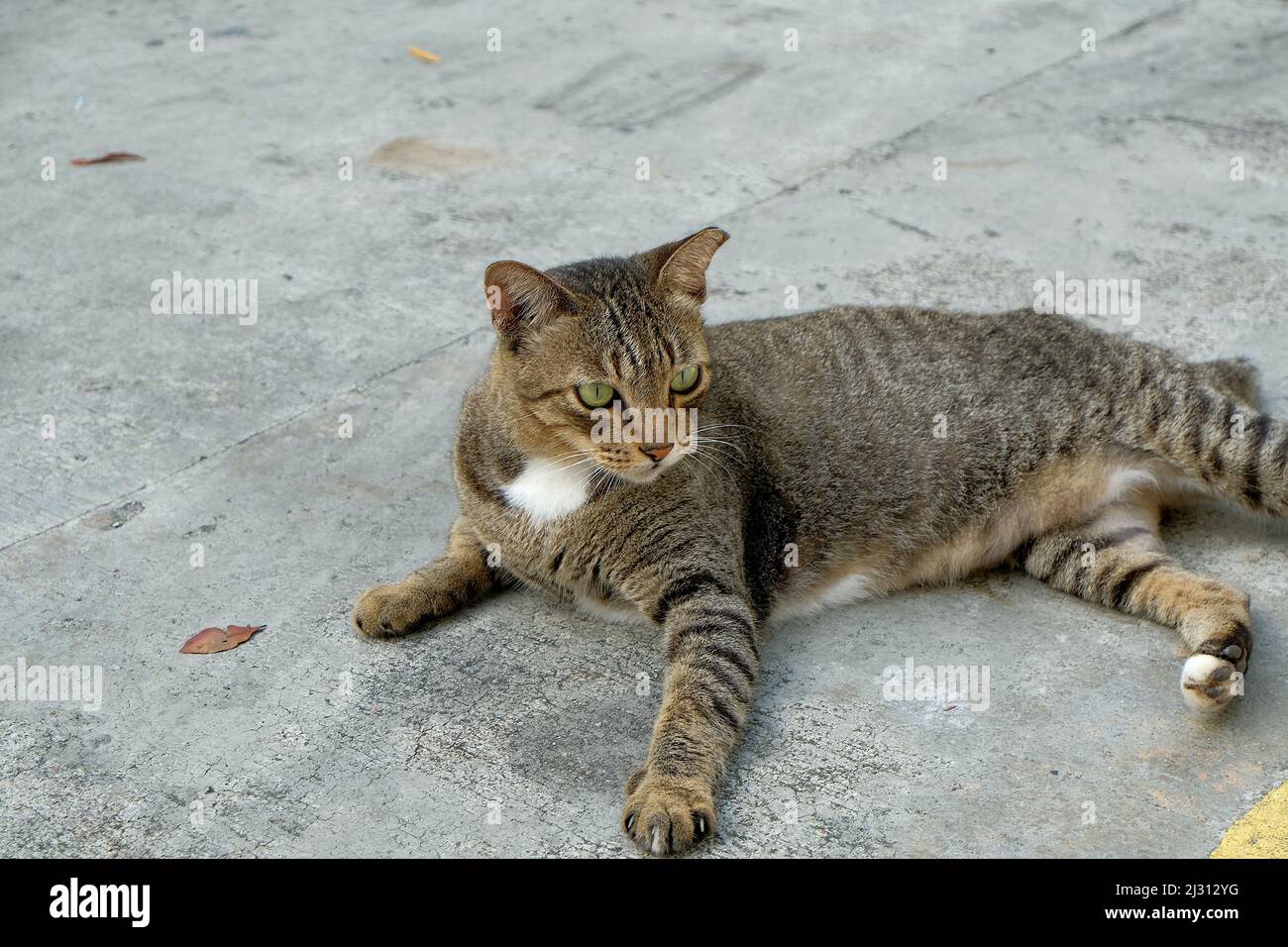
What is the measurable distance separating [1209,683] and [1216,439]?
3.41 feet

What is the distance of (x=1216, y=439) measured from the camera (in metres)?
4.25

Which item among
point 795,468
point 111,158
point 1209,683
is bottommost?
point 1209,683

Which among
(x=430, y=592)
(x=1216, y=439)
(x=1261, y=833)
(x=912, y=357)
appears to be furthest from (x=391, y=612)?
(x=1216, y=439)

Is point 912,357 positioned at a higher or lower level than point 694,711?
higher

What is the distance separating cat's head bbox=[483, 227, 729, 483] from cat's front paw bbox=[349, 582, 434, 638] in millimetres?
546

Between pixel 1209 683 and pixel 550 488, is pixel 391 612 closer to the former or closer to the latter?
pixel 550 488

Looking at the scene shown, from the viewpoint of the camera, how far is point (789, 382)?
14.1ft

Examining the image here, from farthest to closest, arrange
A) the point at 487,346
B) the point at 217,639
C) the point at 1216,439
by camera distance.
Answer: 1. the point at 487,346
2. the point at 1216,439
3. the point at 217,639

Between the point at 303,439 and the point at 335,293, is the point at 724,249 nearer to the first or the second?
the point at 335,293

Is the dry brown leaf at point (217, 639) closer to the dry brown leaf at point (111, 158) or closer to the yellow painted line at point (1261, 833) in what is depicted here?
the yellow painted line at point (1261, 833)

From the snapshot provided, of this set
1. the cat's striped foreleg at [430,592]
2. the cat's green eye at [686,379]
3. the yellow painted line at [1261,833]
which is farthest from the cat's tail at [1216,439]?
the cat's striped foreleg at [430,592]

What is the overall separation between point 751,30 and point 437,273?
3.33 meters

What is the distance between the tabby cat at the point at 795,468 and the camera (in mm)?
3680
